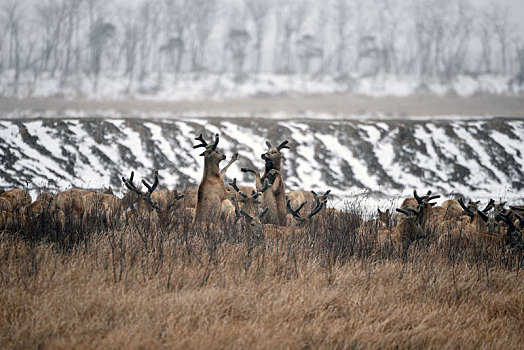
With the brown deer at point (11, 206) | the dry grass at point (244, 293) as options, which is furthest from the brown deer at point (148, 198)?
the brown deer at point (11, 206)

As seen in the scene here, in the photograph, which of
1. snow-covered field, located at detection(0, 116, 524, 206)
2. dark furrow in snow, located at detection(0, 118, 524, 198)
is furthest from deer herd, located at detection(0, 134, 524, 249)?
dark furrow in snow, located at detection(0, 118, 524, 198)

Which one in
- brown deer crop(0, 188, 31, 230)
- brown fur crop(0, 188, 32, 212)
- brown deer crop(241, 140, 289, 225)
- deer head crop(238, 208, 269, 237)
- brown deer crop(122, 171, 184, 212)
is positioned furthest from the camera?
brown fur crop(0, 188, 32, 212)

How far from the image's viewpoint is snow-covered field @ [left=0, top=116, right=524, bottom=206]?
3062 cm

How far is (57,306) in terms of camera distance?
4.65 metres

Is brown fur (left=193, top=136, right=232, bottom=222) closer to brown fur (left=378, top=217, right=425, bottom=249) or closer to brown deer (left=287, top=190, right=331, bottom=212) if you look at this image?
brown fur (left=378, top=217, right=425, bottom=249)

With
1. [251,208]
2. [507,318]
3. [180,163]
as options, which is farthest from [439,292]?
[180,163]

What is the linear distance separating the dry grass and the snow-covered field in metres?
20.4

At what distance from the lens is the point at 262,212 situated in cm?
834

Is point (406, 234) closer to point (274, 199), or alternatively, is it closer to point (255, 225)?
point (255, 225)

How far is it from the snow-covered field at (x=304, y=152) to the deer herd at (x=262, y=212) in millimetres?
16090

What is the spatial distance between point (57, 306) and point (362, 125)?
41577 mm

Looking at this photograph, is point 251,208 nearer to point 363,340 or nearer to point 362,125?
point 363,340

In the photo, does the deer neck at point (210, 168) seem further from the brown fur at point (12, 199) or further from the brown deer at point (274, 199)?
the brown fur at point (12, 199)

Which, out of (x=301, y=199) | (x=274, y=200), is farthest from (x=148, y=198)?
(x=301, y=199)
